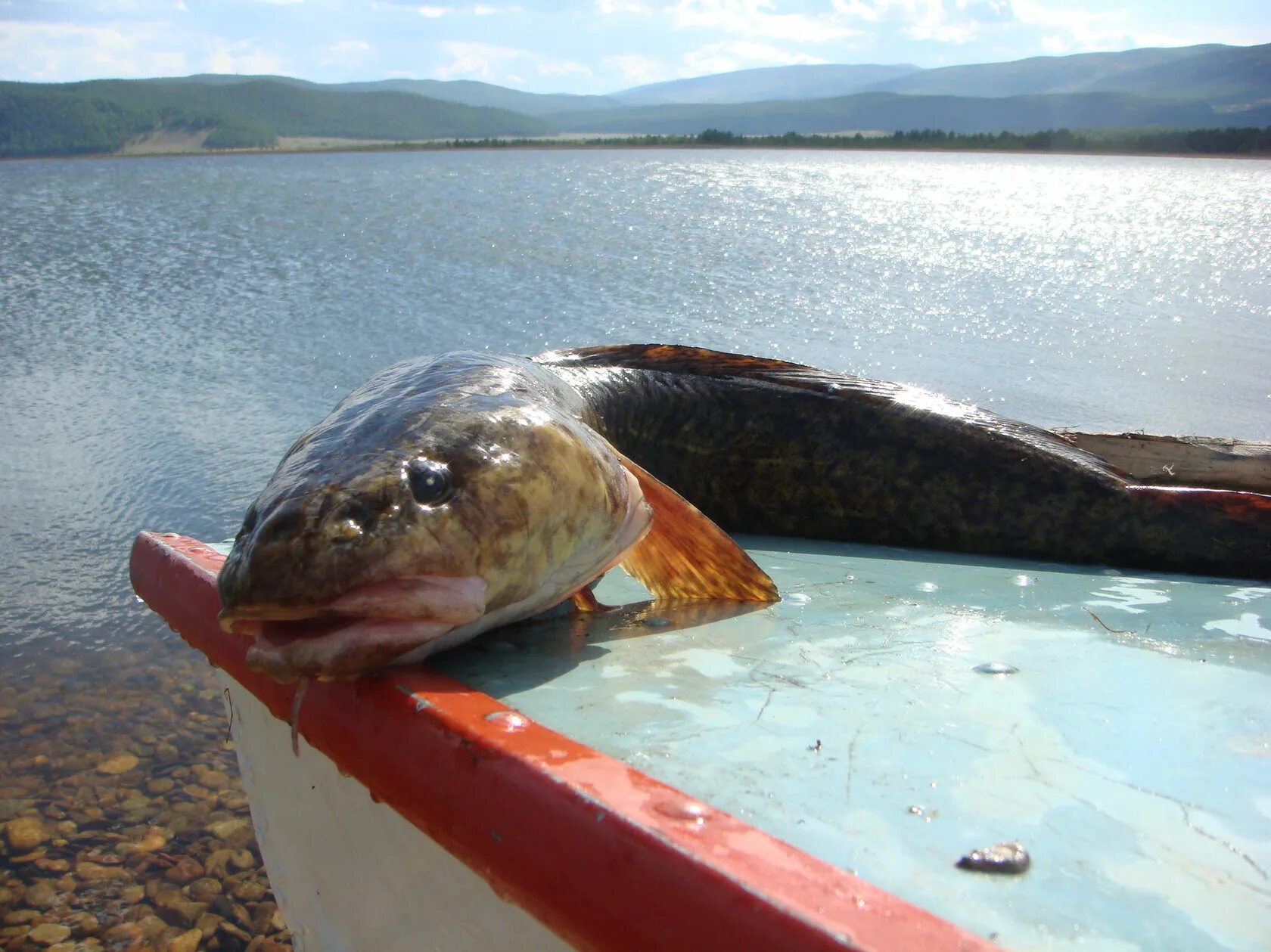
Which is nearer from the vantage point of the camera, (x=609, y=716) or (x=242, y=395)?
(x=609, y=716)

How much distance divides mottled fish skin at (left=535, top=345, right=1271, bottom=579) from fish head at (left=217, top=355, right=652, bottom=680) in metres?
1.22

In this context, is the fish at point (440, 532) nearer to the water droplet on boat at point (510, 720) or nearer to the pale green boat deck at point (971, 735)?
the pale green boat deck at point (971, 735)

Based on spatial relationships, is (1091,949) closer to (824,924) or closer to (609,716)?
(824,924)

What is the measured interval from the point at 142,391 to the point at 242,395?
783 mm

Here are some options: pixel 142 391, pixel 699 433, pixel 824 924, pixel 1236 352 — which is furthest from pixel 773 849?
pixel 1236 352

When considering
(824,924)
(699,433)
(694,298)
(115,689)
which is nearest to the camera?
(824,924)

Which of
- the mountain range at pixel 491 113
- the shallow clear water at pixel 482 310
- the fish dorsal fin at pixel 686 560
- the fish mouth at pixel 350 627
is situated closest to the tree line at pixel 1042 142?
the mountain range at pixel 491 113

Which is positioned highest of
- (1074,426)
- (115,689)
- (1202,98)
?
(1202,98)

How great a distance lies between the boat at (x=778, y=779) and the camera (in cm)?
107

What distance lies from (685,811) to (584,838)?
12cm

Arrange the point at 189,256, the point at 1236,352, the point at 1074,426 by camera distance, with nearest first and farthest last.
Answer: the point at 1074,426
the point at 1236,352
the point at 189,256

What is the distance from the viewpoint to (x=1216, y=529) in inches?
115

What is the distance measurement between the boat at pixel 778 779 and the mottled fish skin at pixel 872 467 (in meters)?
0.69

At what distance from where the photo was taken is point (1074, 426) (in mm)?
6453
